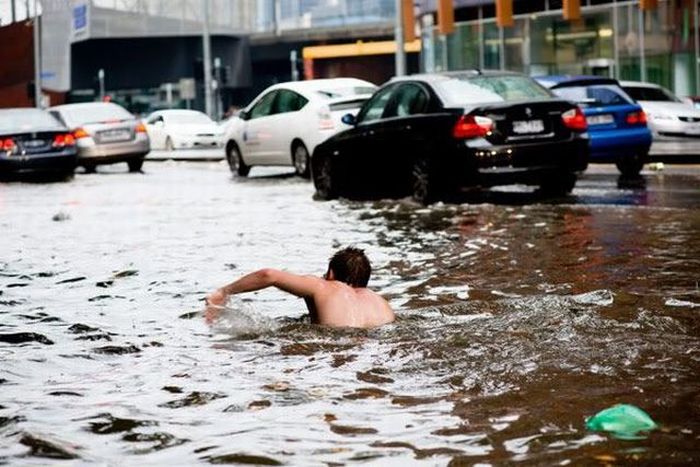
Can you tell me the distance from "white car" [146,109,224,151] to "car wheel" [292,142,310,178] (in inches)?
838

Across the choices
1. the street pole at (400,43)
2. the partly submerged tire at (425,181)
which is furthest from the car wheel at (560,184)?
the street pole at (400,43)

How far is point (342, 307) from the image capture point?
311 inches

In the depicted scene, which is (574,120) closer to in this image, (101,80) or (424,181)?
(424,181)

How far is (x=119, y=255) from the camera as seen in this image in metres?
13.1

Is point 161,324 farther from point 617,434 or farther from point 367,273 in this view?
point 617,434

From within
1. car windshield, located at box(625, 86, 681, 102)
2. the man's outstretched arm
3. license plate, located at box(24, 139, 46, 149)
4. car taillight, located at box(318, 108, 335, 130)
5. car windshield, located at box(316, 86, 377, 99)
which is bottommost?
the man's outstretched arm

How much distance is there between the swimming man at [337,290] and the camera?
780cm

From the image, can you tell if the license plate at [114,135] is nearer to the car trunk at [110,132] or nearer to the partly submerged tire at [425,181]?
the car trunk at [110,132]

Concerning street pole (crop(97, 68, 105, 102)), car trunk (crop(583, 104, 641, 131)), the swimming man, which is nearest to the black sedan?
car trunk (crop(583, 104, 641, 131))

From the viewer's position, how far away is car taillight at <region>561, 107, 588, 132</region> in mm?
17641

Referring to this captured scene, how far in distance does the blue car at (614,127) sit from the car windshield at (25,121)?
11.6 m

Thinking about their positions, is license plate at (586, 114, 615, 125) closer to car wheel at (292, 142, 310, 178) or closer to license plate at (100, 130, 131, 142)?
car wheel at (292, 142, 310, 178)

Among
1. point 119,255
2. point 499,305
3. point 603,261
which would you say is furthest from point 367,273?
point 119,255

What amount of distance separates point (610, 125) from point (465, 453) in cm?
1765
